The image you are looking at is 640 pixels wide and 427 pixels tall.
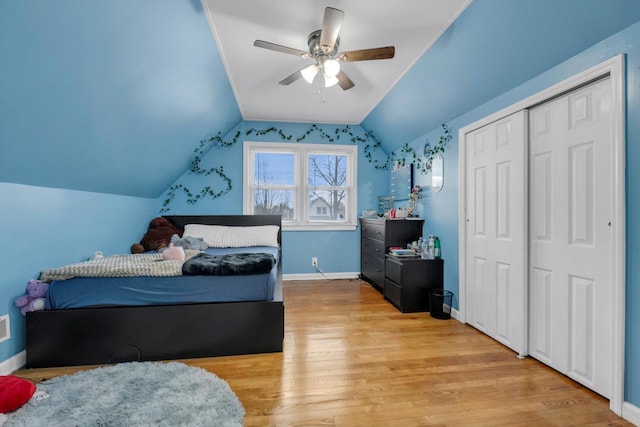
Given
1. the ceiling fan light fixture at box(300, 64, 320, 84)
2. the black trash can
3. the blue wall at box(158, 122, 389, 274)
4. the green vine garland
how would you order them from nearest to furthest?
the ceiling fan light fixture at box(300, 64, 320, 84) → the black trash can → the green vine garland → the blue wall at box(158, 122, 389, 274)

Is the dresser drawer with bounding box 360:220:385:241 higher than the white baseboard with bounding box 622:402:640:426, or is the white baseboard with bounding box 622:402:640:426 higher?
the dresser drawer with bounding box 360:220:385:241

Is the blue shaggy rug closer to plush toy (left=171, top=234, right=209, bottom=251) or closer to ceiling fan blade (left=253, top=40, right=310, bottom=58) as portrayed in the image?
plush toy (left=171, top=234, right=209, bottom=251)

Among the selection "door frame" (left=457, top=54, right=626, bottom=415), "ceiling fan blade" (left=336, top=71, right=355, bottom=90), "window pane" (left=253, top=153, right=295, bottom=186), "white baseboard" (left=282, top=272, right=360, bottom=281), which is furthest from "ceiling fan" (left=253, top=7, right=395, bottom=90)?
"white baseboard" (left=282, top=272, right=360, bottom=281)

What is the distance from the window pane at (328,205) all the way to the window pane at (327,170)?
146 mm

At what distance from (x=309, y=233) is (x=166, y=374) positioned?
9.47ft

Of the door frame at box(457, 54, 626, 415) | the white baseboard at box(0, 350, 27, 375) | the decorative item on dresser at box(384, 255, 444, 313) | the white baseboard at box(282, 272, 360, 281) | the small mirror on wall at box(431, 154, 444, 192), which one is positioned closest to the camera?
the door frame at box(457, 54, 626, 415)

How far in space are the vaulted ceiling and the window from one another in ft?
3.95

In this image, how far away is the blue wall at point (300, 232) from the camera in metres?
4.14

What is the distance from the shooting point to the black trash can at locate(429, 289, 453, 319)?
112 inches

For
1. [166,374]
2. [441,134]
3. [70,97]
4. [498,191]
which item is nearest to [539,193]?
[498,191]

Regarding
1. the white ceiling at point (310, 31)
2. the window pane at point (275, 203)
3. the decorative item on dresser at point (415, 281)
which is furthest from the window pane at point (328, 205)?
the decorative item on dresser at point (415, 281)

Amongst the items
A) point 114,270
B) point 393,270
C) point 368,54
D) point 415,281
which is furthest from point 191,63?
point 415,281

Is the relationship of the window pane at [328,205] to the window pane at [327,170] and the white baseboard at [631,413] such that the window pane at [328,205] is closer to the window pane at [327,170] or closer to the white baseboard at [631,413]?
the window pane at [327,170]

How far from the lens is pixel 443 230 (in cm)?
309
